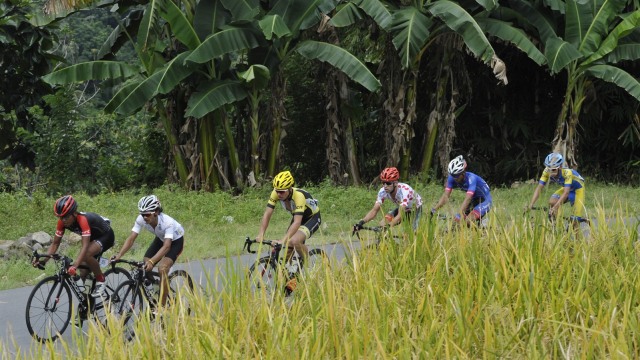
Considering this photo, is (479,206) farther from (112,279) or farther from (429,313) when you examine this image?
(429,313)

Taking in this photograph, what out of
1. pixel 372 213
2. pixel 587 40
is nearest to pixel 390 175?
pixel 372 213

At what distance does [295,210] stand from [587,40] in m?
11.1

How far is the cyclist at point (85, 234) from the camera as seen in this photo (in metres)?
9.60

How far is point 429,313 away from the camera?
18.5ft

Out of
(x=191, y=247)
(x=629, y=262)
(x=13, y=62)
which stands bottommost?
(x=191, y=247)

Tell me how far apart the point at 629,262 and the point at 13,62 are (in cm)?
1589

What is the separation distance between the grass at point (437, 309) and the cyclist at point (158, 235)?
8.26 ft

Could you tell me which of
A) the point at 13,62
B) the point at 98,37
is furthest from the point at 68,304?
the point at 98,37

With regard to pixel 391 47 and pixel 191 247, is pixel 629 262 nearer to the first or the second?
pixel 191 247

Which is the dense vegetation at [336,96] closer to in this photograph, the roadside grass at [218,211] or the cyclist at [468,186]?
the roadside grass at [218,211]

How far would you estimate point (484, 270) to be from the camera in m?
6.79

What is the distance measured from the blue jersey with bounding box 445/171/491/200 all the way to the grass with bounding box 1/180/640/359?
11.1 ft

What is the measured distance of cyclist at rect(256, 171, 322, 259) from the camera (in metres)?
10.4

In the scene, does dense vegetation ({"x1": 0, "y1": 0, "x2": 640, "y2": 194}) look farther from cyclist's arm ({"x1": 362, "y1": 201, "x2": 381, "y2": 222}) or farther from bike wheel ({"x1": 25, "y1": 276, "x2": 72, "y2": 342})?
bike wheel ({"x1": 25, "y1": 276, "x2": 72, "y2": 342})
